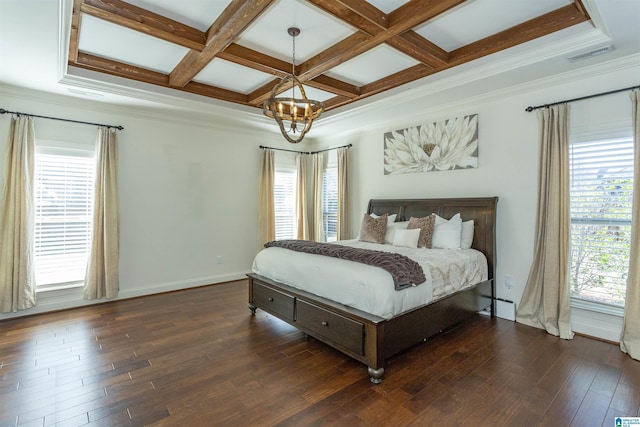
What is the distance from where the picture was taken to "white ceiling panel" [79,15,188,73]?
281 centimetres

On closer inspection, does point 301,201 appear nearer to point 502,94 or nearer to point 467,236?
point 467,236

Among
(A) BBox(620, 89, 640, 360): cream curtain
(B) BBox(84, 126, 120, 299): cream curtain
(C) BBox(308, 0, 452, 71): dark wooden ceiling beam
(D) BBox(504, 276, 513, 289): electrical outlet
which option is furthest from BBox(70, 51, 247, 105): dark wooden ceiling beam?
(A) BBox(620, 89, 640, 360): cream curtain

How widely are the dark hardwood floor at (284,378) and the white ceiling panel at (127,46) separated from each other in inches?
111

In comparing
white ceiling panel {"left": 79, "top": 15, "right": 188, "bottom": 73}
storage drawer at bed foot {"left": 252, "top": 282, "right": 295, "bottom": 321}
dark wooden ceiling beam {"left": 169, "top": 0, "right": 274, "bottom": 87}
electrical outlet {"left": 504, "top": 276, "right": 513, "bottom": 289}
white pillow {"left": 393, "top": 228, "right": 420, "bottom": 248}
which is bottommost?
storage drawer at bed foot {"left": 252, "top": 282, "right": 295, "bottom": 321}

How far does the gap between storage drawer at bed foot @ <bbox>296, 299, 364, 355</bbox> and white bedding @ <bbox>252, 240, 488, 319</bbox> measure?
5.2 inches

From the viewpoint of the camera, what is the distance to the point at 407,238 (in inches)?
153

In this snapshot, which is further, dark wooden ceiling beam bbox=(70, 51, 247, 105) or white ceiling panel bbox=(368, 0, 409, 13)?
dark wooden ceiling beam bbox=(70, 51, 247, 105)

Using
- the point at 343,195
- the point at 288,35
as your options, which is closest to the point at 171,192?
the point at 343,195

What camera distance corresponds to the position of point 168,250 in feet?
15.6

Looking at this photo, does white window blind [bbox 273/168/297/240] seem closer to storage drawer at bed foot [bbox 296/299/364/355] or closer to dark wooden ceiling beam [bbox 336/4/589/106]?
dark wooden ceiling beam [bbox 336/4/589/106]

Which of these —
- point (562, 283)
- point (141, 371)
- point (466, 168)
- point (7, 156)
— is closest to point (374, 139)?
point (466, 168)

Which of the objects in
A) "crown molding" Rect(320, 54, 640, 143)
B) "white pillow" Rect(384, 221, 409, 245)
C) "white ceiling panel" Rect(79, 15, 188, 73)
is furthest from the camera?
"white pillow" Rect(384, 221, 409, 245)

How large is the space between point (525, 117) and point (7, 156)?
576cm

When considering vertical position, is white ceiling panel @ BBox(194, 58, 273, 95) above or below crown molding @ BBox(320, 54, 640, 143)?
above
